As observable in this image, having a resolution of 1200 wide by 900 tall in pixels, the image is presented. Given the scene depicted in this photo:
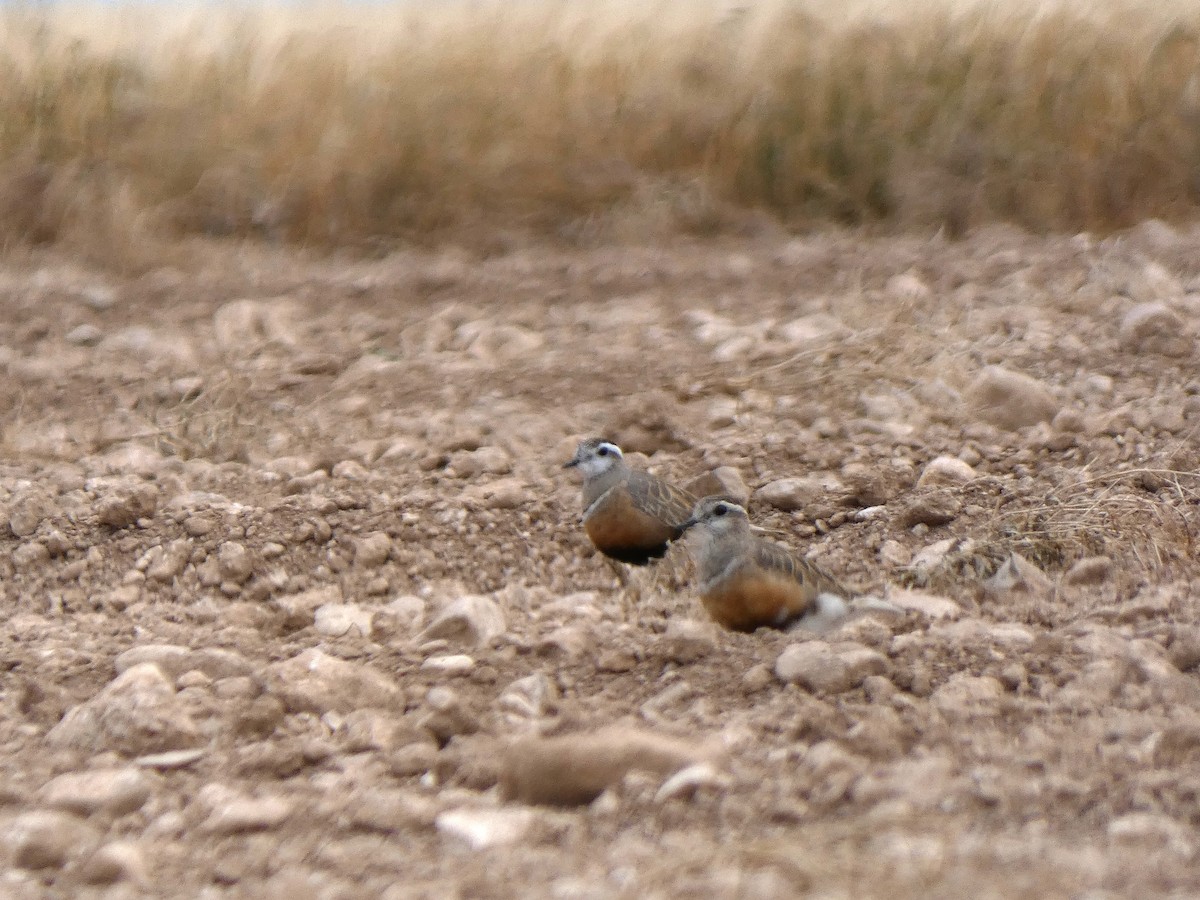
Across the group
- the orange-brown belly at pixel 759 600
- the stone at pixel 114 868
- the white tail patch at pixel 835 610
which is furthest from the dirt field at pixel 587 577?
the orange-brown belly at pixel 759 600

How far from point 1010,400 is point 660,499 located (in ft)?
5.17

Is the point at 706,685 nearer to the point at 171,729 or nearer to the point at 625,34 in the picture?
the point at 171,729

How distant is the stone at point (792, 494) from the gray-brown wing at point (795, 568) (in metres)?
0.84

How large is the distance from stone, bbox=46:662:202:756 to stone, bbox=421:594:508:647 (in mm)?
702

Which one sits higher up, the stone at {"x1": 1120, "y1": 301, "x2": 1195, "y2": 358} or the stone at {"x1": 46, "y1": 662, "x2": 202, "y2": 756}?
the stone at {"x1": 1120, "y1": 301, "x2": 1195, "y2": 358}

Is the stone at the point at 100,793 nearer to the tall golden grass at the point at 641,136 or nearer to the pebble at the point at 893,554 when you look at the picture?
the pebble at the point at 893,554

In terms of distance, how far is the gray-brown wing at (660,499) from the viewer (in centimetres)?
450

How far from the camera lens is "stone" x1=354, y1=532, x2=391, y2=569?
4496mm

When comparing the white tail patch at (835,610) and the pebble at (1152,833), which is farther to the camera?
the white tail patch at (835,610)

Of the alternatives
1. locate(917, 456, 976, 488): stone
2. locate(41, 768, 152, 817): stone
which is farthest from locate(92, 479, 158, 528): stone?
locate(917, 456, 976, 488): stone

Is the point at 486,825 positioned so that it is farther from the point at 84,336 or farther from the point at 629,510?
the point at 84,336

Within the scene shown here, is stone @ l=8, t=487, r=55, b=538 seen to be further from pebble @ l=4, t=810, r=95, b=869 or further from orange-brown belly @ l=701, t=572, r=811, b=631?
orange-brown belly @ l=701, t=572, r=811, b=631

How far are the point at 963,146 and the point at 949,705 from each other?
5.76 metres

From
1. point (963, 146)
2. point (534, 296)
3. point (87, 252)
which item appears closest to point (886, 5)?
point (963, 146)
